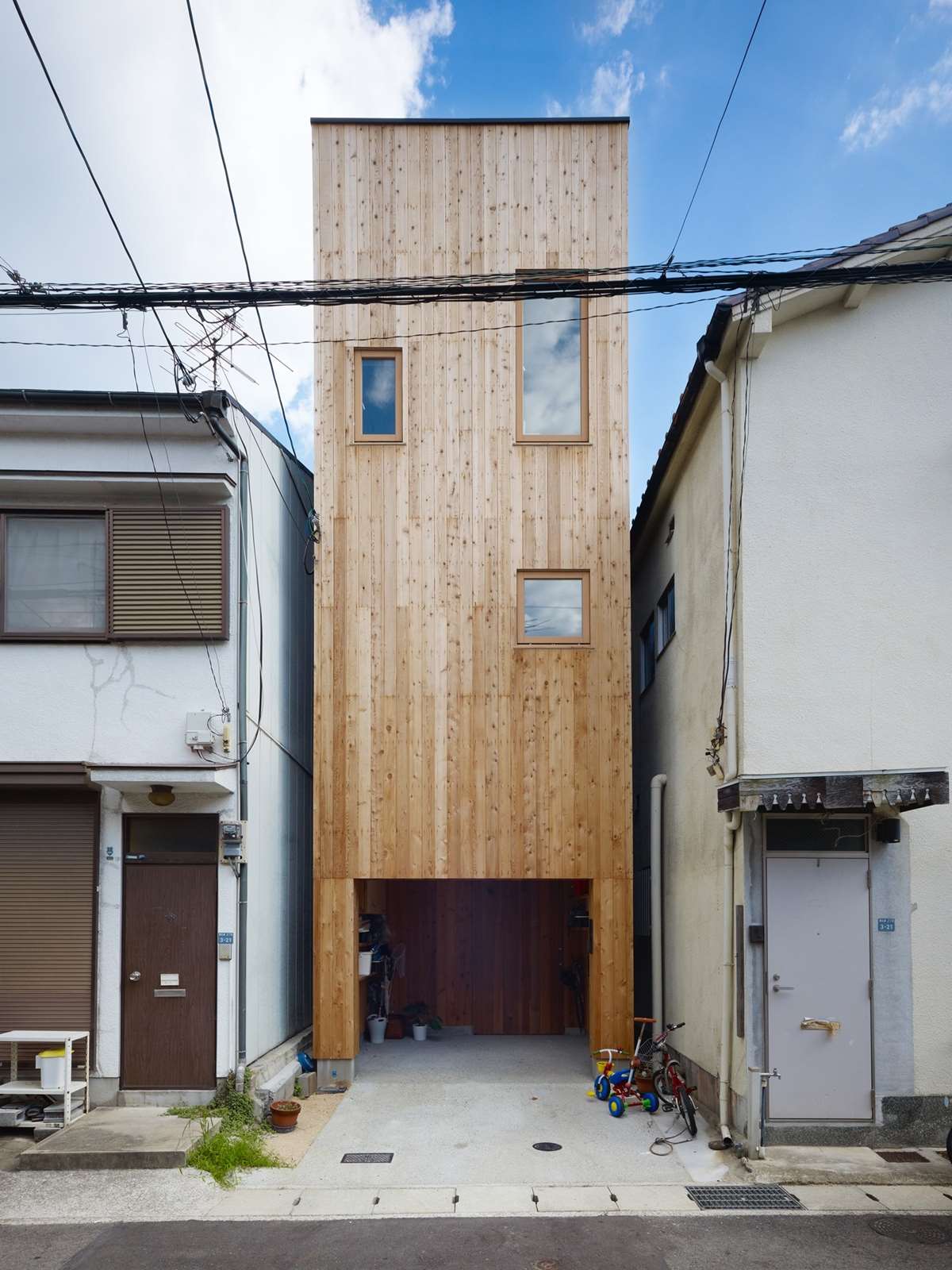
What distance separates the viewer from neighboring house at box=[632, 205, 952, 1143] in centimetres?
837

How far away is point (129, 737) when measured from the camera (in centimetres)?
977

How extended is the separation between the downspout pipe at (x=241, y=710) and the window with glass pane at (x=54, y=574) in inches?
51.5

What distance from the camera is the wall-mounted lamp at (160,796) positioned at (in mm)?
9734

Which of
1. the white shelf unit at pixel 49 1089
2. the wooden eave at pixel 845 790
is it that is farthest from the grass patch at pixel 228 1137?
the wooden eave at pixel 845 790

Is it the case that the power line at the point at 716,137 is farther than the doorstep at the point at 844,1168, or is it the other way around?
the doorstep at the point at 844,1168

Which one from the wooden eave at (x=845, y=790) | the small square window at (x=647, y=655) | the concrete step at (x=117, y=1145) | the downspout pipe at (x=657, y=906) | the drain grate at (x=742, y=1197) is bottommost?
the drain grate at (x=742, y=1197)

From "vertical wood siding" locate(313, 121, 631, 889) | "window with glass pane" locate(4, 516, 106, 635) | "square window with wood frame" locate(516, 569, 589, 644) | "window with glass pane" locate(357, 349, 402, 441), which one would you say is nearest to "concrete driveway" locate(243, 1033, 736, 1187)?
"vertical wood siding" locate(313, 121, 631, 889)

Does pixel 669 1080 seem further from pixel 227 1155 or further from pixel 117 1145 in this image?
pixel 117 1145

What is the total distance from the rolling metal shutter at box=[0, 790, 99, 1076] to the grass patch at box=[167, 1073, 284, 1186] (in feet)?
4.53

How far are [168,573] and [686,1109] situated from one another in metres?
6.74

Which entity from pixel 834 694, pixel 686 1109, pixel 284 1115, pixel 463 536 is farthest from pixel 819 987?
pixel 463 536

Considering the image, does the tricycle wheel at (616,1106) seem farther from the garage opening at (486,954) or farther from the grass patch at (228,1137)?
the garage opening at (486,954)

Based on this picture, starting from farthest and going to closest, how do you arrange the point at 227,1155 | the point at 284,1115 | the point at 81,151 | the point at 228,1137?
1. the point at 284,1115
2. the point at 228,1137
3. the point at 227,1155
4. the point at 81,151

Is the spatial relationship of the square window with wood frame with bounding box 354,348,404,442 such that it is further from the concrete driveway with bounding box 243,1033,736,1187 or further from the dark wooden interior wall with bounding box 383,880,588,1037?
the concrete driveway with bounding box 243,1033,736,1187
